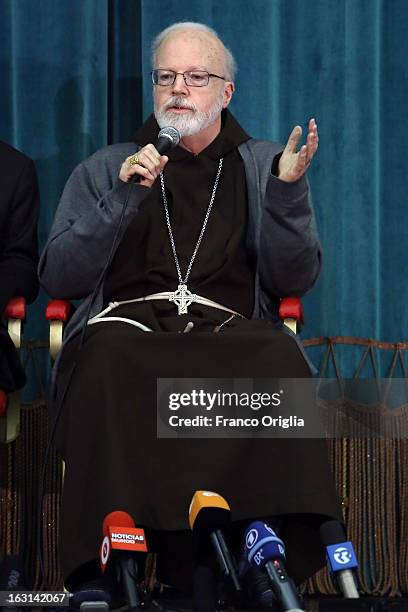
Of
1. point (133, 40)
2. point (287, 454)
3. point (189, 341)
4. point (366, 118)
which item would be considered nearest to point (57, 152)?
point (133, 40)

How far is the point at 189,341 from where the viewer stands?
8.92ft

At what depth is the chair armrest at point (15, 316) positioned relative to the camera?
309 cm

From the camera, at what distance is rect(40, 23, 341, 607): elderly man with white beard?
2564 millimetres

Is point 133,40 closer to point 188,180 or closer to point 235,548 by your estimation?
point 188,180

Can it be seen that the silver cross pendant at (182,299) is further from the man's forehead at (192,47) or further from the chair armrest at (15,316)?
the man's forehead at (192,47)

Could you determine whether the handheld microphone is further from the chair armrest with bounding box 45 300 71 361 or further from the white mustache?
the white mustache

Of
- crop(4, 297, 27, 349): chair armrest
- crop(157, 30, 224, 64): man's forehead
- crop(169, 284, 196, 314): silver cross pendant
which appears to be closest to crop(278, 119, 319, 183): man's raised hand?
crop(169, 284, 196, 314): silver cross pendant

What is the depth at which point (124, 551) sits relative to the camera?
7.67 ft

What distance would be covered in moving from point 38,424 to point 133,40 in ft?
4.27

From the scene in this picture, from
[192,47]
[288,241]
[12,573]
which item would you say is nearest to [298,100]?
[192,47]

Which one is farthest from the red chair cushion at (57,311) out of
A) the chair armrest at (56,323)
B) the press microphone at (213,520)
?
the press microphone at (213,520)

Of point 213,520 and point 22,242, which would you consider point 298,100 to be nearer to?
point 22,242

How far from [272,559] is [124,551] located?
A: 0.30 m

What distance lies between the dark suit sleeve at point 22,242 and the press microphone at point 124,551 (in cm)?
92
